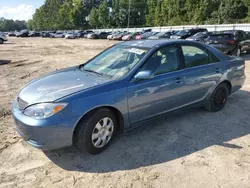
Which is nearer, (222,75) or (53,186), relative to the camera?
(53,186)

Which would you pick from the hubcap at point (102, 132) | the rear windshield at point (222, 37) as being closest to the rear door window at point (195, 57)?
the hubcap at point (102, 132)

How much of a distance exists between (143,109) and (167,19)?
2542 inches

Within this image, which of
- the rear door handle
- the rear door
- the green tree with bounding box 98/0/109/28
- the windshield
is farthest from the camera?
the green tree with bounding box 98/0/109/28

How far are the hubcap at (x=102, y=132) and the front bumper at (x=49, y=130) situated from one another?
1.16 feet

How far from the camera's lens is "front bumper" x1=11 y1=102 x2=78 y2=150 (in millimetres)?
2998

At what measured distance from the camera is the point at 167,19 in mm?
64250

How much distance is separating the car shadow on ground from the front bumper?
389 millimetres

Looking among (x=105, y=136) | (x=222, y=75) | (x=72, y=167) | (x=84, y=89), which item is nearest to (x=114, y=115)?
(x=105, y=136)

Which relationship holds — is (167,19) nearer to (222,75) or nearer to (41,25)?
(222,75)

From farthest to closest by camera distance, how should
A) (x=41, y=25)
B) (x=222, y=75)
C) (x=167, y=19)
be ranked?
1. (x=41, y=25)
2. (x=167, y=19)
3. (x=222, y=75)

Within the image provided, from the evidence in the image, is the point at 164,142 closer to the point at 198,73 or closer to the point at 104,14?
the point at 198,73

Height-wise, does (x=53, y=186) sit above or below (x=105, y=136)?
below

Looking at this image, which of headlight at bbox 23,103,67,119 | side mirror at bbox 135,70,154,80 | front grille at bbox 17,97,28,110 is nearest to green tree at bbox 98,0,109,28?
side mirror at bbox 135,70,154,80

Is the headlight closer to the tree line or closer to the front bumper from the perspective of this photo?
the front bumper
